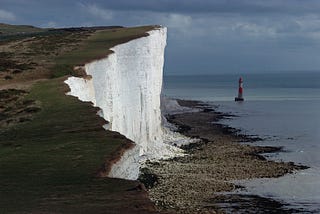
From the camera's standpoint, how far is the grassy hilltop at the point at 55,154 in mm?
10469

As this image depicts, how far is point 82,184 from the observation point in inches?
462

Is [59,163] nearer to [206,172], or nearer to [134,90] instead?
[206,172]

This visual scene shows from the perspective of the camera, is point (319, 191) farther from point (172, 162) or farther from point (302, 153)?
point (302, 153)

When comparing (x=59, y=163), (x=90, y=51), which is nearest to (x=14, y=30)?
(x=90, y=51)

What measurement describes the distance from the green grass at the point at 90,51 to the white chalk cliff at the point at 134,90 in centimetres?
94

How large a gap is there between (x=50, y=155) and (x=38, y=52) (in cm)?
2822

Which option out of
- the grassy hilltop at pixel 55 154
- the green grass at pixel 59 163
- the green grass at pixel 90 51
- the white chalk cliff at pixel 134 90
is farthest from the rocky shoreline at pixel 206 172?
the green grass at pixel 90 51

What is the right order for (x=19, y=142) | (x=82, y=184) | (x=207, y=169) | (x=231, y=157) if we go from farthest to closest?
(x=231, y=157)
(x=207, y=169)
(x=19, y=142)
(x=82, y=184)

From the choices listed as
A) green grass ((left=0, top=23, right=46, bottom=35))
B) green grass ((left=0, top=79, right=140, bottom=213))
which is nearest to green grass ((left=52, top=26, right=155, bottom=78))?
green grass ((left=0, top=79, right=140, bottom=213))

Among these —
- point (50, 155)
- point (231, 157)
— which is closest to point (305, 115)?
point (231, 157)

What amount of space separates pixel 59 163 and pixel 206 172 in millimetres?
20308

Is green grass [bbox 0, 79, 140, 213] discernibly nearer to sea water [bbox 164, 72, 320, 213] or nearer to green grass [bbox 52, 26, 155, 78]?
sea water [bbox 164, 72, 320, 213]

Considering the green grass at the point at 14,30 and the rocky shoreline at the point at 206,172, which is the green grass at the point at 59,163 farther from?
the green grass at the point at 14,30

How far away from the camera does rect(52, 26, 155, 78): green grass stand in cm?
3321
